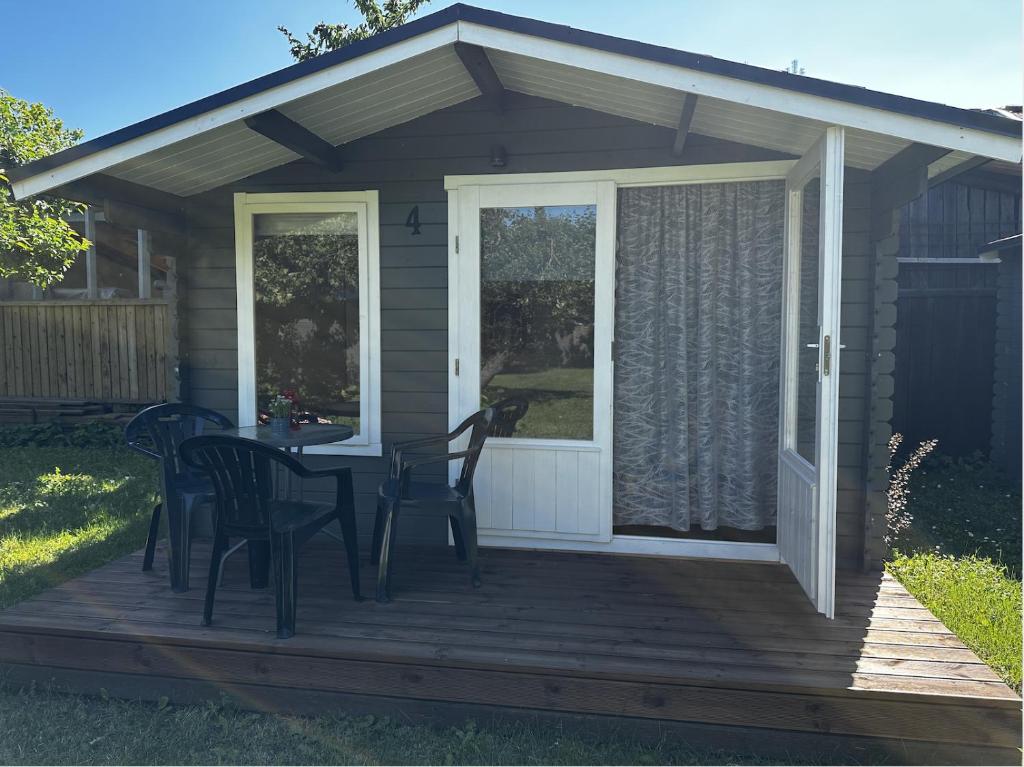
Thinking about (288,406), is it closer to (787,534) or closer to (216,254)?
(216,254)

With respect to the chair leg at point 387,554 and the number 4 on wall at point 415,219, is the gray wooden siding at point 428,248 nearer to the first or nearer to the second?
the number 4 on wall at point 415,219

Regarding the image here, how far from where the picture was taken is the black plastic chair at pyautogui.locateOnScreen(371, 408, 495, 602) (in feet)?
9.36

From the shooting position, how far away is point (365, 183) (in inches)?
144

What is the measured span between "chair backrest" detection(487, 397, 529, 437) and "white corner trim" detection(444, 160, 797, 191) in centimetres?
111

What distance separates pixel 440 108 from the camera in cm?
354

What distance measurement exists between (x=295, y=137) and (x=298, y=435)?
4.52ft

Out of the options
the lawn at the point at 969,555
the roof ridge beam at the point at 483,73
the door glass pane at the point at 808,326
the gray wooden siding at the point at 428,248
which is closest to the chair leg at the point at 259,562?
the gray wooden siding at the point at 428,248

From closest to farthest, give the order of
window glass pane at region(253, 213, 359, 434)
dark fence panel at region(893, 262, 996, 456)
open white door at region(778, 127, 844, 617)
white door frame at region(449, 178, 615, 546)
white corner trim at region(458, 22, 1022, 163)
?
white corner trim at region(458, 22, 1022, 163) < open white door at region(778, 127, 844, 617) < white door frame at region(449, 178, 615, 546) < window glass pane at region(253, 213, 359, 434) < dark fence panel at region(893, 262, 996, 456)

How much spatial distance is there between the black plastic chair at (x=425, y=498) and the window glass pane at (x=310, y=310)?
829 millimetres

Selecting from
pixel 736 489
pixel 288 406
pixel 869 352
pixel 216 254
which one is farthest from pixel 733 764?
pixel 216 254

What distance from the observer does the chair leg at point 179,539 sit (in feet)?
9.80

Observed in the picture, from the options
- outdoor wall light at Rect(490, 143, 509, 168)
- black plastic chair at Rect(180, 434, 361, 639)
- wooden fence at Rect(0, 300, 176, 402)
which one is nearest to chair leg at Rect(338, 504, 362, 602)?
black plastic chair at Rect(180, 434, 361, 639)

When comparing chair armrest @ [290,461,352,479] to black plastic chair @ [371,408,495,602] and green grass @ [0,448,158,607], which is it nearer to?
black plastic chair @ [371,408,495,602]

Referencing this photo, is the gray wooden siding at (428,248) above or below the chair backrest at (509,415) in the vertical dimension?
above
